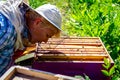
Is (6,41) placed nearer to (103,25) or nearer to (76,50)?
(76,50)

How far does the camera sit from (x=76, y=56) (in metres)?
2.68

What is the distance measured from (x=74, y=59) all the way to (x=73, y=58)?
0.02m

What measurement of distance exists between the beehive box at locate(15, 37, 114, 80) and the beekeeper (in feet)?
0.48

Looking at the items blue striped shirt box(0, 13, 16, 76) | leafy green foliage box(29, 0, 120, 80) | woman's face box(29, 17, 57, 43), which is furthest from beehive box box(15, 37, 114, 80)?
leafy green foliage box(29, 0, 120, 80)

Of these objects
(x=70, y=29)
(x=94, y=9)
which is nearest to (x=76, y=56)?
(x=94, y=9)

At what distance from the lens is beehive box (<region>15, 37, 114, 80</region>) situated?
101 inches

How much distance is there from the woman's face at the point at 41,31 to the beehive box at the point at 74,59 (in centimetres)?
10

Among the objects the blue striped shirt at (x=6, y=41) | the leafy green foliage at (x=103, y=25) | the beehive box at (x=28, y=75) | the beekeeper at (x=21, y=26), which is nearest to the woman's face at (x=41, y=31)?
the beekeeper at (x=21, y=26)

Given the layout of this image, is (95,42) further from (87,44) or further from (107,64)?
(107,64)

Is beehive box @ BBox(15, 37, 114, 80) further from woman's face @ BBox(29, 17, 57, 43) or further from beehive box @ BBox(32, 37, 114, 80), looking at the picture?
woman's face @ BBox(29, 17, 57, 43)

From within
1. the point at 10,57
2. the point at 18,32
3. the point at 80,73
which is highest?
the point at 18,32

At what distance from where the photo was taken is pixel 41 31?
279 centimetres

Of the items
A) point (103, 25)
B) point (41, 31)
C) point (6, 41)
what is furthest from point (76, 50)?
point (103, 25)

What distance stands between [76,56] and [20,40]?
513mm
